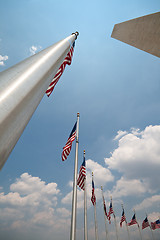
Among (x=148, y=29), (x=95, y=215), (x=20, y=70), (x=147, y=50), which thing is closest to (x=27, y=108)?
(x=20, y=70)

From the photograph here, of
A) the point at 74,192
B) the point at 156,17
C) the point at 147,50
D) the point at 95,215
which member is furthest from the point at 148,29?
the point at 95,215

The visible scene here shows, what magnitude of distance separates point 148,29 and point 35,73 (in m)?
7.61

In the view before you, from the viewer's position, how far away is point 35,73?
1.64 metres

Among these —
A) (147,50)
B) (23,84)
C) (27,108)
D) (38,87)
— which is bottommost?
(27,108)

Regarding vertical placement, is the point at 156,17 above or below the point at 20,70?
above

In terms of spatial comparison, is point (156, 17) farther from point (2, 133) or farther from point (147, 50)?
point (2, 133)

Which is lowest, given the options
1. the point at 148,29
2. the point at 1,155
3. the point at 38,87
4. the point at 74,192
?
the point at 1,155

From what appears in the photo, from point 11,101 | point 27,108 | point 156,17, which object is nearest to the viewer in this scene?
point 11,101

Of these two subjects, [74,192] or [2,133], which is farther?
[74,192]

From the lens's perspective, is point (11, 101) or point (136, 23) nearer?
point (11, 101)

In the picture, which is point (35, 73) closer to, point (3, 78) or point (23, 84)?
point (23, 84)

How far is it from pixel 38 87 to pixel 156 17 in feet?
23.7

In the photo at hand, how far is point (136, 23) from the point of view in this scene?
7.10 metres

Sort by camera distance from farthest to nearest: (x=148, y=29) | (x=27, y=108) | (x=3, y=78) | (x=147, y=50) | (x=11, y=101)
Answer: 1. (x=147, y=50)
2. (x=148, y=29)
3. (x=27, y=108)
4. (x=3, y=78)
5. (x=11, y=101)
